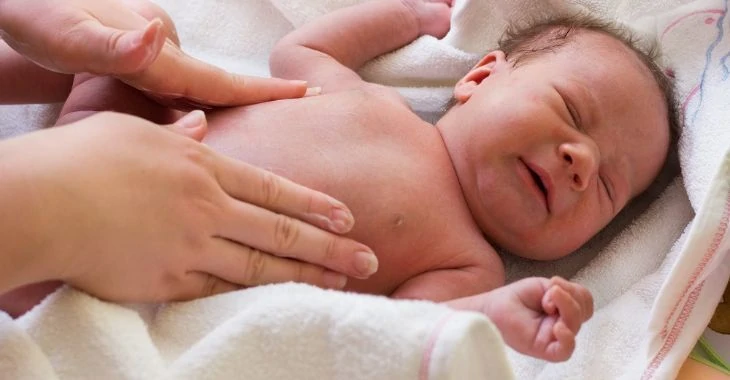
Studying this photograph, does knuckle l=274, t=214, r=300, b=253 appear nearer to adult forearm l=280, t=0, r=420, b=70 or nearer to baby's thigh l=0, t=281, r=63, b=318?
baby's thigh l=0, t=281, r=63, b=318

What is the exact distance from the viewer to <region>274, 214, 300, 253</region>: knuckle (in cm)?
89

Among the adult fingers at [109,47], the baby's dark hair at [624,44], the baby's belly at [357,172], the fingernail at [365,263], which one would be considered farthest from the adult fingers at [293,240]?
the baby's dark hair at [624,44]

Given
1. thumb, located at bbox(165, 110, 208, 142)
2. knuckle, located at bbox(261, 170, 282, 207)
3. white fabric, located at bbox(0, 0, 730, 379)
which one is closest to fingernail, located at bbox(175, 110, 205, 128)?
thumb, located at bbox(165, 110, 208, 142)

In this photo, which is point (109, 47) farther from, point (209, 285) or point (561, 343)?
point (561, 343)

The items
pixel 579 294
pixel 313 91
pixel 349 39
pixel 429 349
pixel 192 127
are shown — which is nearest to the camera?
pixel 429 349

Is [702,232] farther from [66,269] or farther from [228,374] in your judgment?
[66,269]

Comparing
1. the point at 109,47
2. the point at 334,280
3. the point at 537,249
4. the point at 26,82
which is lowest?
the point at 537,249

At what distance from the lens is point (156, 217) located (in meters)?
0.82

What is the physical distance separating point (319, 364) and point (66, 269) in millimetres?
260

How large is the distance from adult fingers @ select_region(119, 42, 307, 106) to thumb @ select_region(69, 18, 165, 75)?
0.26 ft

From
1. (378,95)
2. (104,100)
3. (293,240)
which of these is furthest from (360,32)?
(293,240)

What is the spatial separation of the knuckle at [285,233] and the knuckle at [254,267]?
0.08 ft

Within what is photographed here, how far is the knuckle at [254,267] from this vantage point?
894mm

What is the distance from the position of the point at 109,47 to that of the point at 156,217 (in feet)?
0.75
